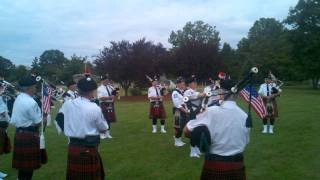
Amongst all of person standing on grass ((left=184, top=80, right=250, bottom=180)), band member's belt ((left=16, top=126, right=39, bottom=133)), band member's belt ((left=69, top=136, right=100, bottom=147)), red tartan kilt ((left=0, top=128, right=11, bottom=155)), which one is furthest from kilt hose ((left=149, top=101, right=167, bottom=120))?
person standing on grass ((left=184, top=80, right=250, bottom=180))

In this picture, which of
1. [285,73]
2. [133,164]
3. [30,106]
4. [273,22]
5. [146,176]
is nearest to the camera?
[30,106]

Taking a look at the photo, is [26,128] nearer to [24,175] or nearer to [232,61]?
[24,175]

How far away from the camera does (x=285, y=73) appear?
53812mm

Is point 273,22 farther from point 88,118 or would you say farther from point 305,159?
point 88,118

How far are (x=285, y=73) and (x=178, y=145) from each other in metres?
46.0

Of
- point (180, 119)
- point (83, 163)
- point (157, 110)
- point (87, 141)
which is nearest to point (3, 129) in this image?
point (83, 163)

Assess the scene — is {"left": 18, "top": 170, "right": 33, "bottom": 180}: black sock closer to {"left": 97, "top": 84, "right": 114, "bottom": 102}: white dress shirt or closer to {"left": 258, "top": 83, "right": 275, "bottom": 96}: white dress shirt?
{"left": 97, "top": 84, "right": 114, "bottom": 102}: white dress shirt

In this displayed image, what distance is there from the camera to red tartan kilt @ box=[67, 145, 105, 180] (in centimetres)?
526

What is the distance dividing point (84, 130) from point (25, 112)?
1640 millimetres

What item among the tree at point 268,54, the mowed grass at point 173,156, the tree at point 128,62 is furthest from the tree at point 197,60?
the mowed grass at point 173,156

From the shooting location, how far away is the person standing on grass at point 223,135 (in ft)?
13.9

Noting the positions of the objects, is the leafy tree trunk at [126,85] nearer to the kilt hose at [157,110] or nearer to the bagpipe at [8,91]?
the kilt hose at [157,110]

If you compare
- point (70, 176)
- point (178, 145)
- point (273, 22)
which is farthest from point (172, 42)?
point (70, 176)

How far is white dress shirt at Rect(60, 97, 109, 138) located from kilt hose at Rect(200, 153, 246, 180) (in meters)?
1.46
